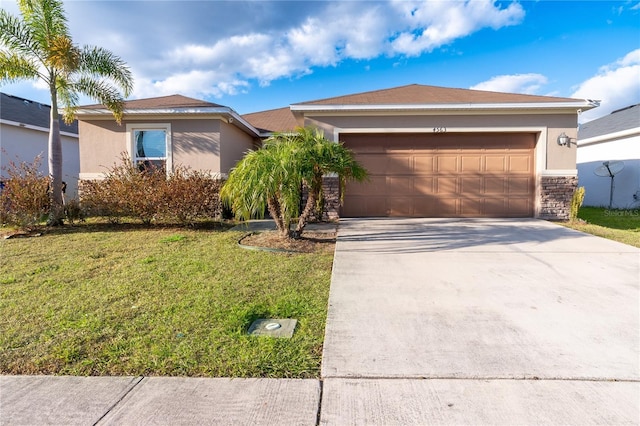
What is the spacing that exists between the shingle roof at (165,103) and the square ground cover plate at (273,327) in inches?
330

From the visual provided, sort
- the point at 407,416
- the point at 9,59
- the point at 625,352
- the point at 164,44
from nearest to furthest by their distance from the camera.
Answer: the point at 407,416
the point at 625,352
the point at 9,59
the point at 164,44

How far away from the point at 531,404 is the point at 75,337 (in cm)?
370

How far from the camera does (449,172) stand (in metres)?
11.0

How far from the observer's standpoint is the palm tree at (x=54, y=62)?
8.80 m

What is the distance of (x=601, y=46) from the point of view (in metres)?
10.8

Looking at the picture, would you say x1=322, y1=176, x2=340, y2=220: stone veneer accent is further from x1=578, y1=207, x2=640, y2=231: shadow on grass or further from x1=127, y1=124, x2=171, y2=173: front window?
x1=578, y1=207, x2=640, y2=231: shadow on grass

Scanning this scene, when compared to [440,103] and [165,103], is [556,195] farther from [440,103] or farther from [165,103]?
[165,103]

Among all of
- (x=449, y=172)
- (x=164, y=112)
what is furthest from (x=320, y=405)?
(x=164, y=112)

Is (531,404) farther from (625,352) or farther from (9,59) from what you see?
(9,59)

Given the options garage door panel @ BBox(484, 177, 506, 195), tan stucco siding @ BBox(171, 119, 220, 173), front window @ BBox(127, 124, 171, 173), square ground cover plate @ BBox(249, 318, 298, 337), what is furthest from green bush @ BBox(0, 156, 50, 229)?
garage door panel @ BBox(484, 177, 506, 195)

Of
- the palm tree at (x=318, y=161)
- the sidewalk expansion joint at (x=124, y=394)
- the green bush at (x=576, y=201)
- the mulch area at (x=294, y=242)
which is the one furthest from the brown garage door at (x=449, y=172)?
the sidewalk expansion joint at (x=124, y=394)

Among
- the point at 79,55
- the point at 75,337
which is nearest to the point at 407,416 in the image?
the point at 75,337

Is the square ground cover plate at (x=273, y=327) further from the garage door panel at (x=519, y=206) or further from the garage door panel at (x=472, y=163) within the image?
the garage door panel at (x=519, y=206)

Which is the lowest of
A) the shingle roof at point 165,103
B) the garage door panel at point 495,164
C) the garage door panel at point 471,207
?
the garage door panel at point 471,207
